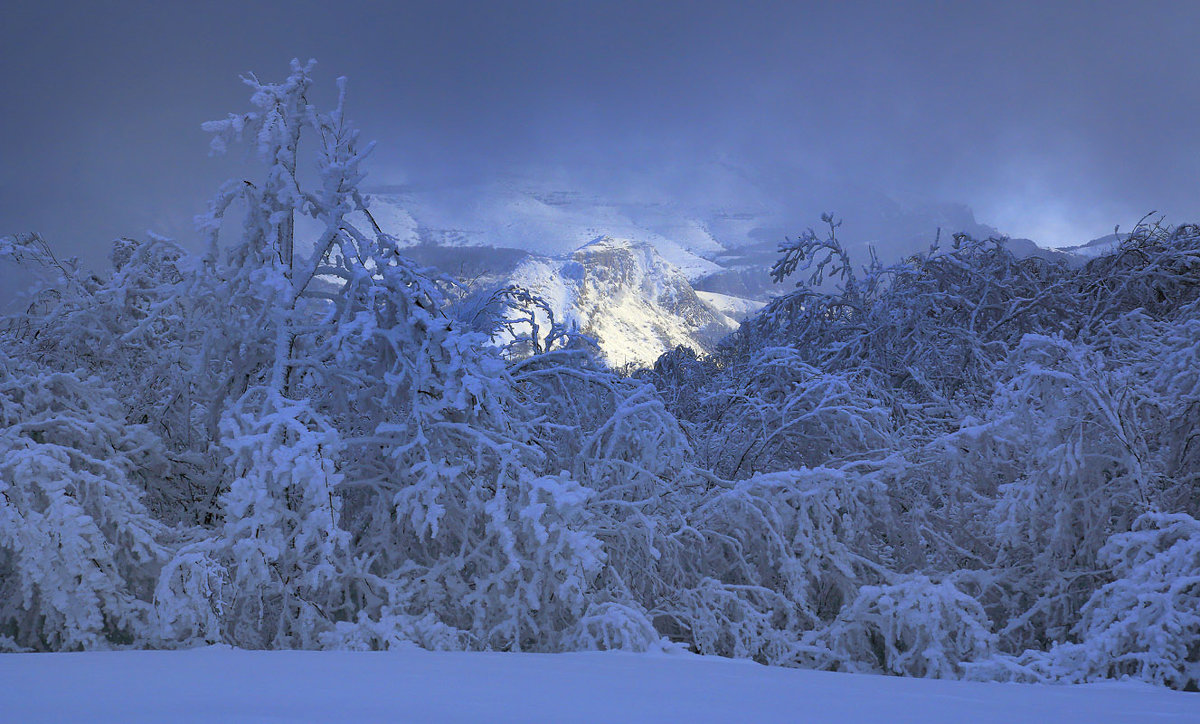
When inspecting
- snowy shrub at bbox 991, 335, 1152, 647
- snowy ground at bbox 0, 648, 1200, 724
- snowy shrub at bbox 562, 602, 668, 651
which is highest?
snowy shrub at bbox 991, 335, 1152, 647

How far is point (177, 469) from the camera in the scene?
730cm

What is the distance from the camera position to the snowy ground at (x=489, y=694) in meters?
2.20

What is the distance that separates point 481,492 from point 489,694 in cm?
386

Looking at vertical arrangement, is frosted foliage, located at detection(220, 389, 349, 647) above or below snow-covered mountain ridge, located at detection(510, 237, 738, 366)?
below

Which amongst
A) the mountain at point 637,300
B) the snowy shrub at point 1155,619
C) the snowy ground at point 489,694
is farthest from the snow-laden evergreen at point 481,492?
the mountain at point 637,300

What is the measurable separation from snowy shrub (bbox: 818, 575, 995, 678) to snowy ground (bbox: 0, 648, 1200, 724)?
7.22ft

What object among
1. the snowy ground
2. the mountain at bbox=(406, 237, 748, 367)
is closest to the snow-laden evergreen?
the snowy ground

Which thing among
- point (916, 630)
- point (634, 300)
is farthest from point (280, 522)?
point (634, 300)

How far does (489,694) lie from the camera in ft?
8.28

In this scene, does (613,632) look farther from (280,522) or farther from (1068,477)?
(1068,477)

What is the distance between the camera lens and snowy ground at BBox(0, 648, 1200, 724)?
7.20ft

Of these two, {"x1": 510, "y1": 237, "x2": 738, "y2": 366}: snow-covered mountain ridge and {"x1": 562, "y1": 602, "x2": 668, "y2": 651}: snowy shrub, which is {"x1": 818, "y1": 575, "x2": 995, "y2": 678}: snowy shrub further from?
{"x1": 510, "y1": 237, "x2": 738, "y2": 366}: snow-covered mountain ridge

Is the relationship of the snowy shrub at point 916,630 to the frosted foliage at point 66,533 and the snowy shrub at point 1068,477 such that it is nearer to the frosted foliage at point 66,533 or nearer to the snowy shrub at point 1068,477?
the snowy shrub at point 1068,477

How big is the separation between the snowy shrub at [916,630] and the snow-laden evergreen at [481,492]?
2 centimetres
